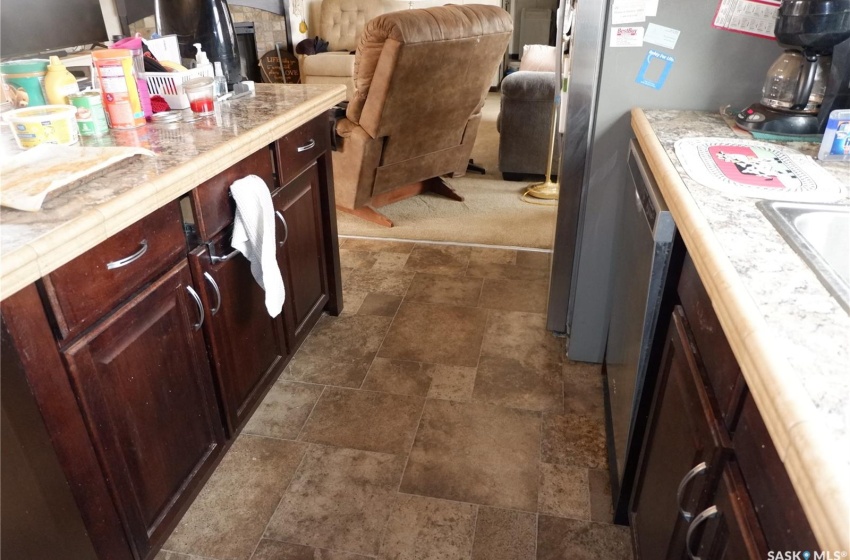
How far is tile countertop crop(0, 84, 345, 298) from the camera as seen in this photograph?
35.1 inches

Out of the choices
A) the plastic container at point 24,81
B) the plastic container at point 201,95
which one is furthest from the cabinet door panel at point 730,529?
the plastic container at point 24,81

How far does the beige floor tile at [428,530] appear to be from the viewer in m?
1.42

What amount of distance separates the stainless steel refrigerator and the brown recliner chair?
1.12m

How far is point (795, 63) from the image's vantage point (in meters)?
1.44

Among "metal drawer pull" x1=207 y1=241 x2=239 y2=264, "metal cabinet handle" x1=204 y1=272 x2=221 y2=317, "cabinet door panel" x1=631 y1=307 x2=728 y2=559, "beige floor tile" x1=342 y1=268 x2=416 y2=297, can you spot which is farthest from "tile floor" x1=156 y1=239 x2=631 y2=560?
"metal drawer pull" x1=207 y1=241 x2=239 y2=264

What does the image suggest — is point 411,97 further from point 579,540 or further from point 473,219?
point 579,540

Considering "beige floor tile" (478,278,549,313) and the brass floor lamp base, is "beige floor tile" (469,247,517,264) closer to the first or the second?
"beige floor tile" (478,278,549,313)

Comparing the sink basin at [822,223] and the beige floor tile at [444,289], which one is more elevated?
the sink basin at [822,223]

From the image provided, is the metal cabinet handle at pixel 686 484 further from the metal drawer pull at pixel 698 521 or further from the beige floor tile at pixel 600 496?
the beige floor tile at pixel 600 496

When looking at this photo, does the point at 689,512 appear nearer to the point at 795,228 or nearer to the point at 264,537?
the point at 795,228

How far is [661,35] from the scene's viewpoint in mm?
1628

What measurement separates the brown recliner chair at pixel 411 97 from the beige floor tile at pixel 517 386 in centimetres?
141

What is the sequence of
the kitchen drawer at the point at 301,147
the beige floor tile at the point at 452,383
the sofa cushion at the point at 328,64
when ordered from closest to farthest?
the kitchen drawer at the point at 301,147 < the beige floor tile at the point at 452,383 < the sofa cushion at the point at 328,64

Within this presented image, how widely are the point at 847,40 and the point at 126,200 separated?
1.63 meters
